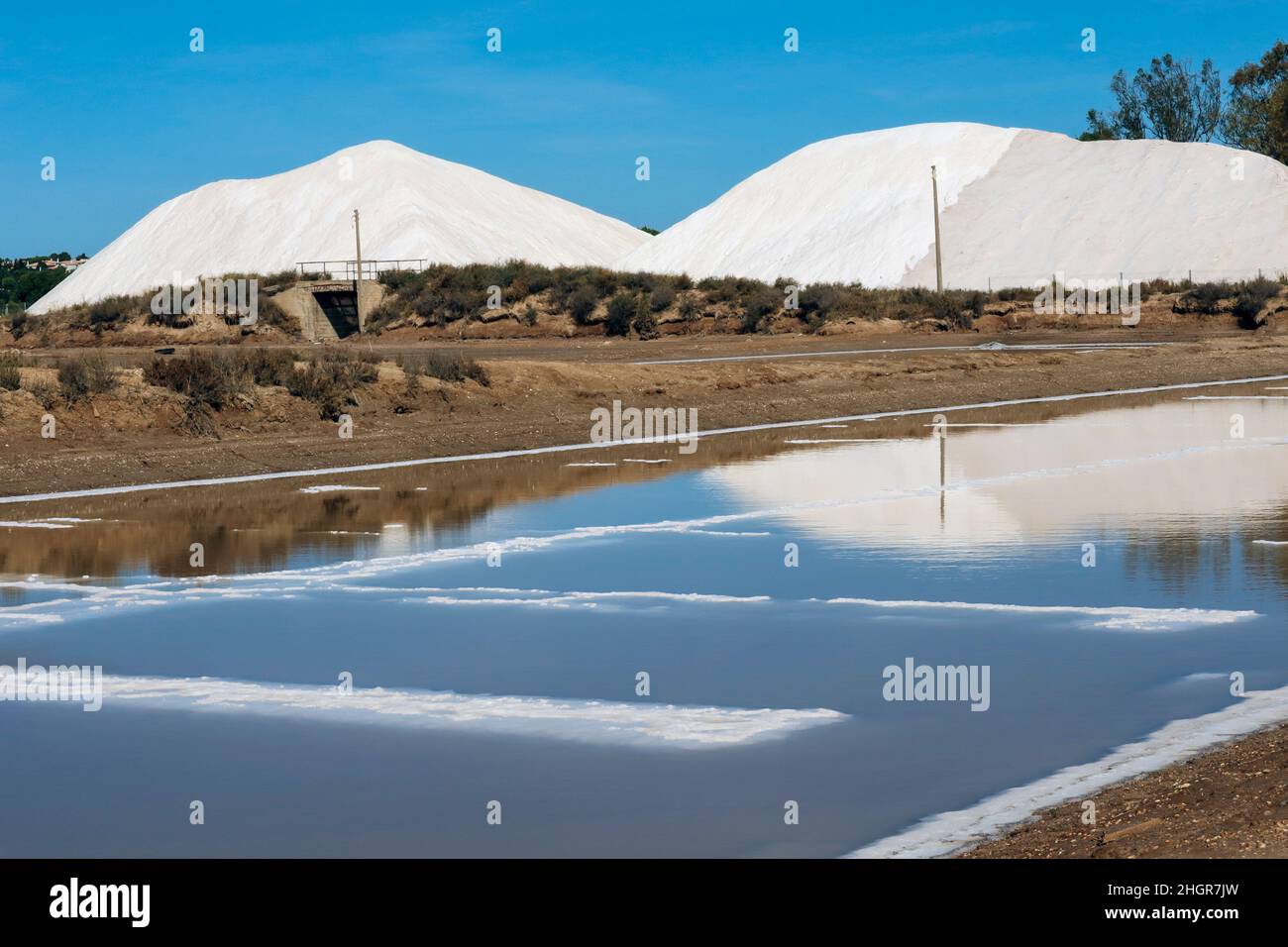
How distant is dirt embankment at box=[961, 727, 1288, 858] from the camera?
6170 mm

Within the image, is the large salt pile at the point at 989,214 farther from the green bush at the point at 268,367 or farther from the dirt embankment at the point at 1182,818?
the dirt embankment at the point at 1182,818

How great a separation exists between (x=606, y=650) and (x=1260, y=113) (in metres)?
115

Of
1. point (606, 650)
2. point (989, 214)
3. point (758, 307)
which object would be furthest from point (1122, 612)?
point (989, 214)

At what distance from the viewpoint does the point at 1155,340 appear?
53.2 metres

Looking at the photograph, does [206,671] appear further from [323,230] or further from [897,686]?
[323,230]

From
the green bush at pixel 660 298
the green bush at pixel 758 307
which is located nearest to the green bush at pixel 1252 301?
the green bush at pixel 758 307

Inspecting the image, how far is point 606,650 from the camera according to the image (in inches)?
420

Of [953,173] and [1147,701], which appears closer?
[1147,701]

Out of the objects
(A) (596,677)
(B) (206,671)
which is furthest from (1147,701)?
(B) (206,671)

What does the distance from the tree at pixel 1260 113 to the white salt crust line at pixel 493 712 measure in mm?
110697

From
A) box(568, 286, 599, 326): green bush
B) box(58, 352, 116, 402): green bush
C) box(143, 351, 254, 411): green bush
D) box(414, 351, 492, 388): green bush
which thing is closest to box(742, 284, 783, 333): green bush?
box(568, 286, 599, 326): green bush

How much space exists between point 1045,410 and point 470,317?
4168 centimetres

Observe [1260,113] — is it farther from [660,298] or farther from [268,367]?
[268,367]

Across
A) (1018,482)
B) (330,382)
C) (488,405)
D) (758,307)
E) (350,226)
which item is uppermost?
(350,226)
